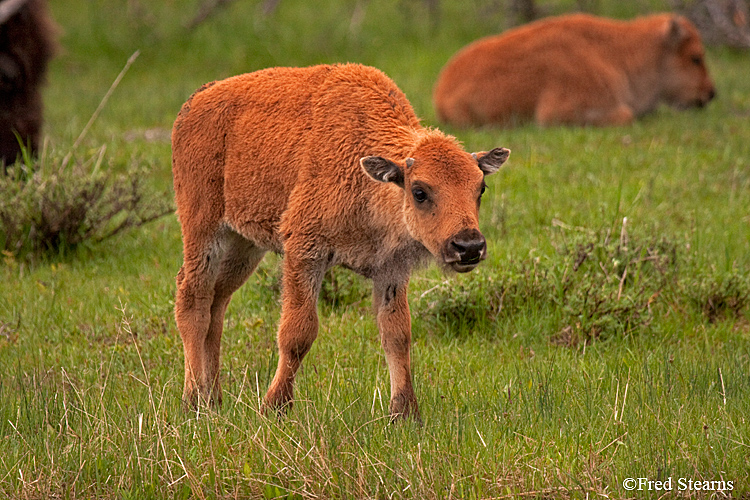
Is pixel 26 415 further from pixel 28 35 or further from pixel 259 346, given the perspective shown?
pixel 28 35

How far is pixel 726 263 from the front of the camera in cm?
774

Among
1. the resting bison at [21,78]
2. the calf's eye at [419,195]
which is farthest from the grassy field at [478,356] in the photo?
the resting bison at [21,78]

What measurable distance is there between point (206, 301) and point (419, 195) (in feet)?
6.01

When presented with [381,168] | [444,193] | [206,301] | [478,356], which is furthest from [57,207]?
[444,193]

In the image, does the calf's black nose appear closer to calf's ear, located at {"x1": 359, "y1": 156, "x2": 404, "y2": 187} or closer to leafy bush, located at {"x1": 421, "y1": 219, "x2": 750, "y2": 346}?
calf's ear, located at {"x1": 359, "y1": 156, "x2": 404, "y2": 187}

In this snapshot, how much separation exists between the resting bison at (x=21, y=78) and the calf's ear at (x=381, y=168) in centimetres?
575

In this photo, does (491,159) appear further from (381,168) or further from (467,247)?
(467,247)

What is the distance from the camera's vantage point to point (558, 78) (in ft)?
42.1

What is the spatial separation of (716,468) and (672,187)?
5.83m

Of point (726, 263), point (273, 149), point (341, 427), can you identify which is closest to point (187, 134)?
point (273, 149)

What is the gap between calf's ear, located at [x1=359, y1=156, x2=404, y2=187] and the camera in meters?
5.01

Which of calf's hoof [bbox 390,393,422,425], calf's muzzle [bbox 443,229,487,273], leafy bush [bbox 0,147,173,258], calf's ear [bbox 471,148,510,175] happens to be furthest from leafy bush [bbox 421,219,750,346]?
leafy bush [bbox 0,147,173,258]

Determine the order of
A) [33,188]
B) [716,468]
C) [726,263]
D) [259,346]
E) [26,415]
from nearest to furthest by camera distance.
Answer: [716,468]
[26,415]
[259,346]
[726,263]
[33,188]

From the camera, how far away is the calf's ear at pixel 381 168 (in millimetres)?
5008
